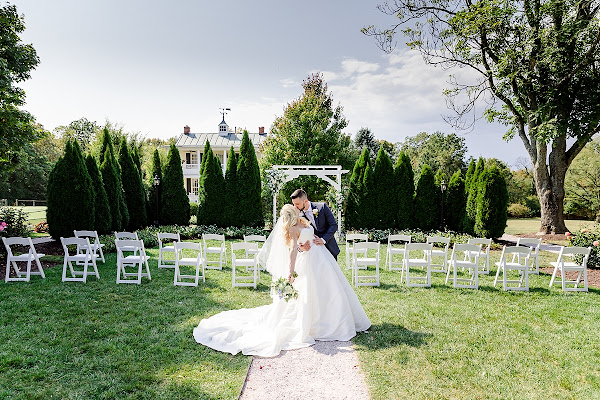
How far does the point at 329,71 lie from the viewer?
2573cm

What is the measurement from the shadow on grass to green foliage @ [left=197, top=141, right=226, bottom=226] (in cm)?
1185

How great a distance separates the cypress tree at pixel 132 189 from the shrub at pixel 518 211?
29.2 meters

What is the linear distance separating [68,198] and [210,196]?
222 inches

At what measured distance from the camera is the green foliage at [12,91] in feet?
32.6

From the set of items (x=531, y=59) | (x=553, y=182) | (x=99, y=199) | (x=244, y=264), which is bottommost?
(x=244, y=264)

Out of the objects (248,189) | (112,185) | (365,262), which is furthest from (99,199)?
(365,262)

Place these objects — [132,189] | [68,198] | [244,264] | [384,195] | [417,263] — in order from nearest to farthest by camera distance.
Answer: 1. [244,264]
2. [417,263]
3. [68,198]
4. [132,189]
5. [384,195]

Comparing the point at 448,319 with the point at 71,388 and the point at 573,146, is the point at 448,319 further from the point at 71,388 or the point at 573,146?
the point at 573,146

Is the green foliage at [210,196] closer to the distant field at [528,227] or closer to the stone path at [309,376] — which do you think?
the stone path at [309,376]

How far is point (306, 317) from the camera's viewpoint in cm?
471

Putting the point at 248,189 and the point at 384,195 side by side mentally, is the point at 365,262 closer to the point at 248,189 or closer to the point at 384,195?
the point at 384,195

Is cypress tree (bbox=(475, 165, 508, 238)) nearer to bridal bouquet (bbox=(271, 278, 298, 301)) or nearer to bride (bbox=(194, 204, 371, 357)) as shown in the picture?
bride (bbox=(194, 204, 371, 357))

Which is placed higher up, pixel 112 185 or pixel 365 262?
pixel 112 185

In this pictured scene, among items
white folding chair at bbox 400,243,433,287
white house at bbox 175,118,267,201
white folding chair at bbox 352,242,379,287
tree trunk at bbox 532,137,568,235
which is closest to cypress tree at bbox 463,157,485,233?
tree trunk at bbox 532,137,568,235
